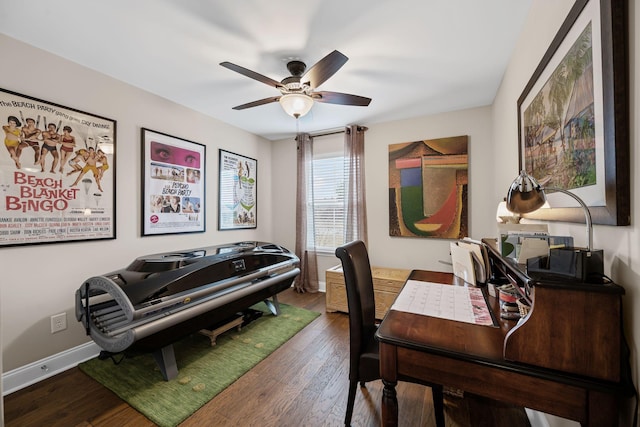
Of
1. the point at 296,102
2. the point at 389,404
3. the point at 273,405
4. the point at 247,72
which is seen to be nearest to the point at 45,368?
the point at 273,405

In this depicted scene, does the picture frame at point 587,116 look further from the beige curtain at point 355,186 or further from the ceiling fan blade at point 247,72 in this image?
the beige curtain at point 355,186

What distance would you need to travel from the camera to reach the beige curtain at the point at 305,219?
3.87 meters

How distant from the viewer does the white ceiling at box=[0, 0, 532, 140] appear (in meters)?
1.53

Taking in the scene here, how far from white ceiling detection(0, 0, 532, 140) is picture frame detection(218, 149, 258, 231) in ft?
3.47

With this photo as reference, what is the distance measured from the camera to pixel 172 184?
279cm

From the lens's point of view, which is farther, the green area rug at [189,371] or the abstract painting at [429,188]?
the abstract painting at [429,188]

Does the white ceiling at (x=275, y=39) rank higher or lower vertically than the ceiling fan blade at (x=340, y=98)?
→ higher

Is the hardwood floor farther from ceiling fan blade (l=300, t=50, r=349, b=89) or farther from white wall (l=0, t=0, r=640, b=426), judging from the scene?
ceiling fan blade (l=300, t=50, r=349, b=89)

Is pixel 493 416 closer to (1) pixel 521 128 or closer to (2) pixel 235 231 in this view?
(1) pixel 521 128

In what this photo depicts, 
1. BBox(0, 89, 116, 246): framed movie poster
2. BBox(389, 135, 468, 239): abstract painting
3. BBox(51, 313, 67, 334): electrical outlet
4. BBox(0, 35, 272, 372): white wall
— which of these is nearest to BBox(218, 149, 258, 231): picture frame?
BBox(0, 35, 272, 372): white wall

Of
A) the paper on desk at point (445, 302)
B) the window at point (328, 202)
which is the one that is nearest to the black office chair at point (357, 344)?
the paper on desk at point (445, 302)

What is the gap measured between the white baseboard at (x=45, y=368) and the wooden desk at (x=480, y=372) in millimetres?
2521

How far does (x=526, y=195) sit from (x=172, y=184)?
305cm

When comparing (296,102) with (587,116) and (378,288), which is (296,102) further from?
(378,288)
